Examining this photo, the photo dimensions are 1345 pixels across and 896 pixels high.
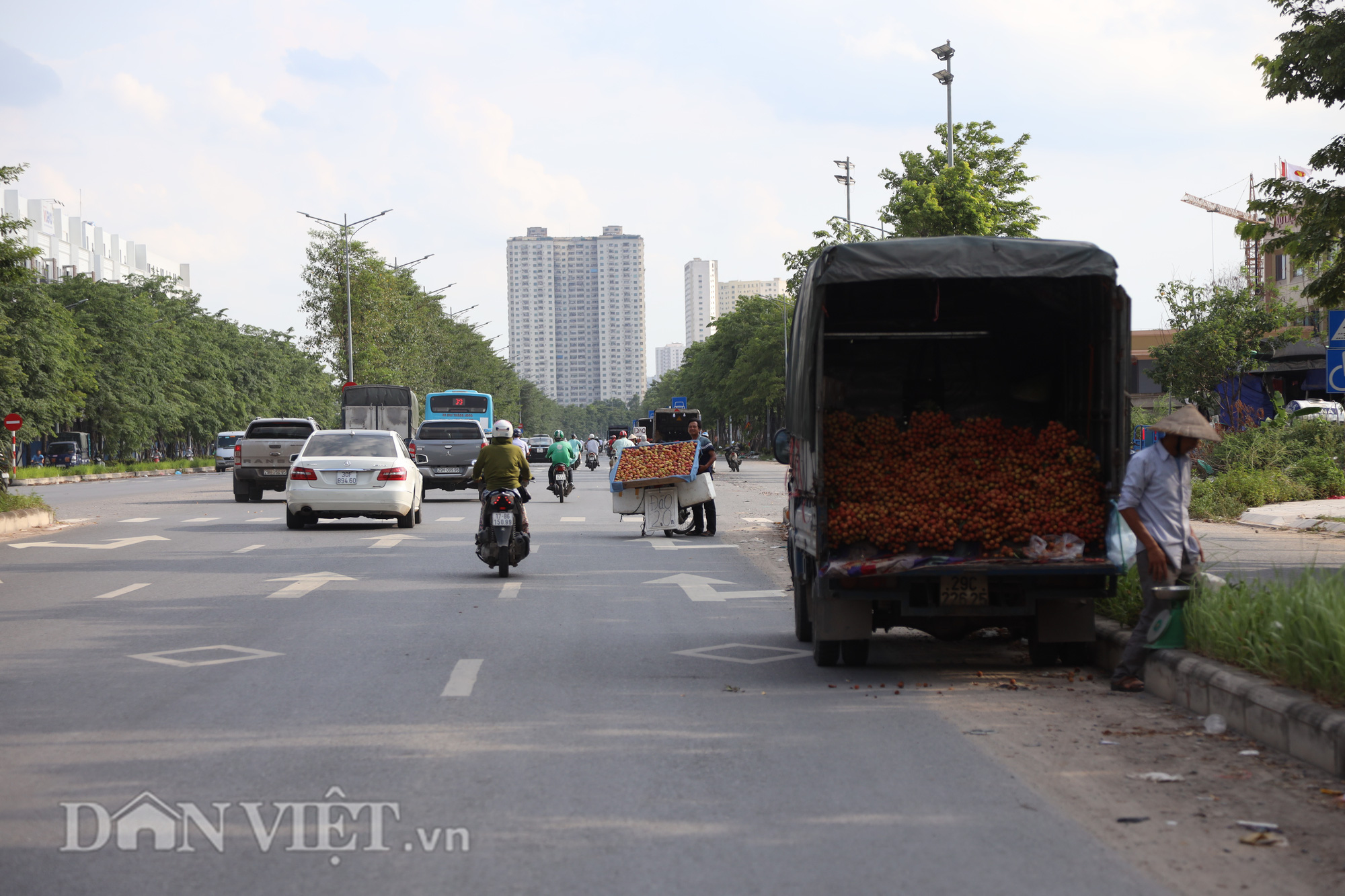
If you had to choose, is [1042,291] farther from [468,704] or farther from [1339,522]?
[1339,522]

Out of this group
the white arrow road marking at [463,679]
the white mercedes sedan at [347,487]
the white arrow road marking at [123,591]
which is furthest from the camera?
the white mercedes sedan at [347,487]

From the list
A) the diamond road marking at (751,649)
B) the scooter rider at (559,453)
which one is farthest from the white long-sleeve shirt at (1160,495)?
the scooter rider at (559,453)

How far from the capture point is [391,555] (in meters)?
18.1

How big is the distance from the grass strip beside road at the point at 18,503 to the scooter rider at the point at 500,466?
12810 mm

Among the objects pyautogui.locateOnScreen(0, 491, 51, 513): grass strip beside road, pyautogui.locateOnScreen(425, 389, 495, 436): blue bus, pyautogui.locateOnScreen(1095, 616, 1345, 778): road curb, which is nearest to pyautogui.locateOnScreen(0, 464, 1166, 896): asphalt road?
pyautogui.locateOnScreen(1095, 616, 1345, 778): road curb

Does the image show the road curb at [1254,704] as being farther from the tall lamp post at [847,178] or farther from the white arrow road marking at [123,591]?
the tall lamp post at [847,178]

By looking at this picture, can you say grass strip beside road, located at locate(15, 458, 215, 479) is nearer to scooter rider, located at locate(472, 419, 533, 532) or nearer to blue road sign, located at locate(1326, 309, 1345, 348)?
scooter rider, located at locate(472, 419, 533, 532)

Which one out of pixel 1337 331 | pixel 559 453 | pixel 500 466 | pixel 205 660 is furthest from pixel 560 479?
pixel 205 660

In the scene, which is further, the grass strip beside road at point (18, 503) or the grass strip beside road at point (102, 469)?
the grass strip beside road at point (102, 469)

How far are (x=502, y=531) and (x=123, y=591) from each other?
384cm

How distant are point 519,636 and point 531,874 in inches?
237

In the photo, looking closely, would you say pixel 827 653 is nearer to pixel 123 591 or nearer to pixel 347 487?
pixel 123 591

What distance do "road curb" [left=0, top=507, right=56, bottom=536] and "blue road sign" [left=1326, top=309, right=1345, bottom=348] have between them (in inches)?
778

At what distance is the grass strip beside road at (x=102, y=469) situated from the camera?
5553cm
